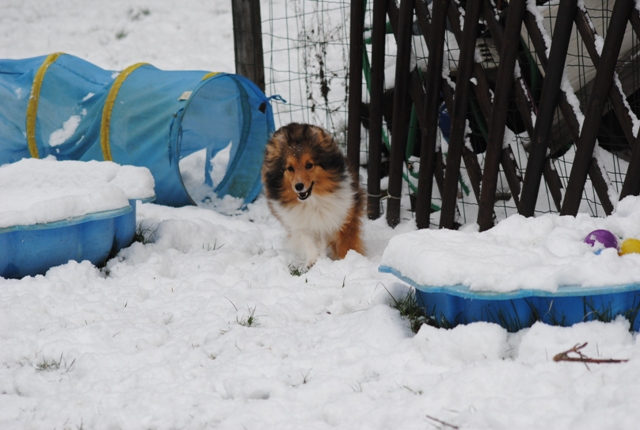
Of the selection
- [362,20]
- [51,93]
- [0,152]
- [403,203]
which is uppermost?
[362,20]

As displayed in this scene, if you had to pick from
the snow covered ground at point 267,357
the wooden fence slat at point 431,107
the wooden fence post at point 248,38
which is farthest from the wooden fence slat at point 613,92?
the wooden fence post at point 248,38

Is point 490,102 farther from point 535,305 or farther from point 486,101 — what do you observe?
point 535,305

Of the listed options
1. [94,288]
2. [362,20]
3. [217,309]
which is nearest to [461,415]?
[217,309]

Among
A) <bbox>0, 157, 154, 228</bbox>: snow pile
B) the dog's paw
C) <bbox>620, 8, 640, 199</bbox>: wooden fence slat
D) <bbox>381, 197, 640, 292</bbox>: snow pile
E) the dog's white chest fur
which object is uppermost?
<bbox>620, 8, 640, 199</bbox>: wooden fence slat

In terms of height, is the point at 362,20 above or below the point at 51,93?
above

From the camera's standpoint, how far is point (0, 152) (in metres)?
5.96

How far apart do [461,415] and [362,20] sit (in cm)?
367

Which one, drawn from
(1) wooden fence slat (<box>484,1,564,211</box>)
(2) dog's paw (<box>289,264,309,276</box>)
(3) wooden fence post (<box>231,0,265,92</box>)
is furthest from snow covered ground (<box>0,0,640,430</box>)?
(3) wooden fence post (<box>231,0,265,92</box>)

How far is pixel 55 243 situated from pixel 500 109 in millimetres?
2789

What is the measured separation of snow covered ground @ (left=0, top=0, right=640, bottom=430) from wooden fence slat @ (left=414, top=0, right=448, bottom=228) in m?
0.83

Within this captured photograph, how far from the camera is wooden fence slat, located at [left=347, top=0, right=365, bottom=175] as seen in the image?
5070 millimetres

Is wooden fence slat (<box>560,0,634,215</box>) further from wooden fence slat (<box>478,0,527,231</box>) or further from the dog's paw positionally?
the dog's paw

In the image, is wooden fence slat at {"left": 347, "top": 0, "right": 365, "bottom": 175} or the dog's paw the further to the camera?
wooden fence slat at {"left": 347, "top": 0, "right": 365, "bottom": 175}

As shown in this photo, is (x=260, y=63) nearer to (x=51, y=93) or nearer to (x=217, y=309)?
(x=51, y=93)
